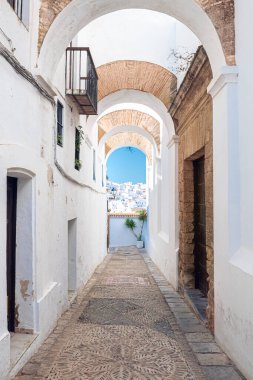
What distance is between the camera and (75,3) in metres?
4.49

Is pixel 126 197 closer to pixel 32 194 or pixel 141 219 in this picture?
pixel 141 219

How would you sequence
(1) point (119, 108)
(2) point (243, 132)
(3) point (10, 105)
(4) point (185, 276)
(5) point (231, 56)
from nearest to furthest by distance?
(3) point (10, 105), (2) point (243, 132), (5) point (231, 56), (4) point (185, 276), (1) point (119, 108)

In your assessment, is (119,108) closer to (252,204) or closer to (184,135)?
(184,135)

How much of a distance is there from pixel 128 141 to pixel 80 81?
987 cm

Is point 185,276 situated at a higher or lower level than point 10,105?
lower

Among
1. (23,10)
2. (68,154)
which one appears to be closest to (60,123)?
(68,154)

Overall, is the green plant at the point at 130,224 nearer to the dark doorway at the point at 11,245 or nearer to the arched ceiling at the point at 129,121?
the arched ceiling at the point at 129,121

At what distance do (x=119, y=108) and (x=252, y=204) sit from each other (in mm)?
9299

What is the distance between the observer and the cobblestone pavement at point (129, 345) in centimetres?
359

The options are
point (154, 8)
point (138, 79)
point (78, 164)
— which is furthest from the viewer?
point (138, 79)

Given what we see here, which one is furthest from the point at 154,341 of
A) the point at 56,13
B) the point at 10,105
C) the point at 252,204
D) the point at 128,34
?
the point at 128,34

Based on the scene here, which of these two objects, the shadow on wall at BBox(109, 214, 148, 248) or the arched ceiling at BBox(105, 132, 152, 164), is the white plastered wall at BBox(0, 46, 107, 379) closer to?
the arched ceiling at BBox(105, 132, 152, 164)

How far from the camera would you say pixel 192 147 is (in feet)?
20.4

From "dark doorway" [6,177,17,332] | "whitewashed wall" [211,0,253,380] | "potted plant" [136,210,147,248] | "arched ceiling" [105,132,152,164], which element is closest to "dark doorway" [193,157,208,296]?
"whitewashed wall" [211,0,253,380]
